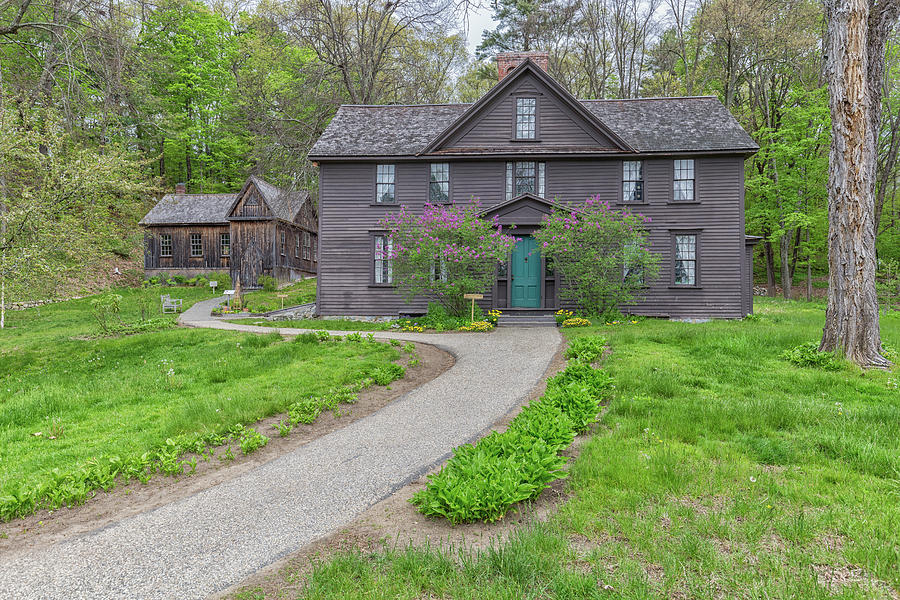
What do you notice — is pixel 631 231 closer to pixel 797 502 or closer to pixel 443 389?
pixel 443 389

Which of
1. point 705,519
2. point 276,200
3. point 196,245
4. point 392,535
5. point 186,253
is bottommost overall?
point 392,535

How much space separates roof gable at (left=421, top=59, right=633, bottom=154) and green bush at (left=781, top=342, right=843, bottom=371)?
1140cm

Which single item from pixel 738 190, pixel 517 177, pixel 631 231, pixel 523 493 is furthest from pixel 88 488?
pixel 738 190

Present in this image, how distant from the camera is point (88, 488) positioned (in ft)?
15.1

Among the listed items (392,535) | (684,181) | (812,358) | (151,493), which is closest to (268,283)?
(684,181)

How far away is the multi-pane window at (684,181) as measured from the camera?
17.7 m

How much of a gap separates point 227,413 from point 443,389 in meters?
3.27

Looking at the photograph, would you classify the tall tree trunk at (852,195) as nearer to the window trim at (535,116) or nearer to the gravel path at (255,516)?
the gravel path at (255,516)

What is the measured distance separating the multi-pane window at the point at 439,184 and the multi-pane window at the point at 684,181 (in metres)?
8.55

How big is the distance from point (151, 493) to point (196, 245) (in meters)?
30.9

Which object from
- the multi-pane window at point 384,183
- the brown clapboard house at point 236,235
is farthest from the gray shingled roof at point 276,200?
the multi-pane window at point 384,183

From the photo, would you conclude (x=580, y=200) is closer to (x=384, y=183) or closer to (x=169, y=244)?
(x=384, y=183)

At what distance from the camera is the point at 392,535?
342 cm

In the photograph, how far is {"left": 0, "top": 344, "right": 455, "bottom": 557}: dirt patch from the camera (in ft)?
12.7
